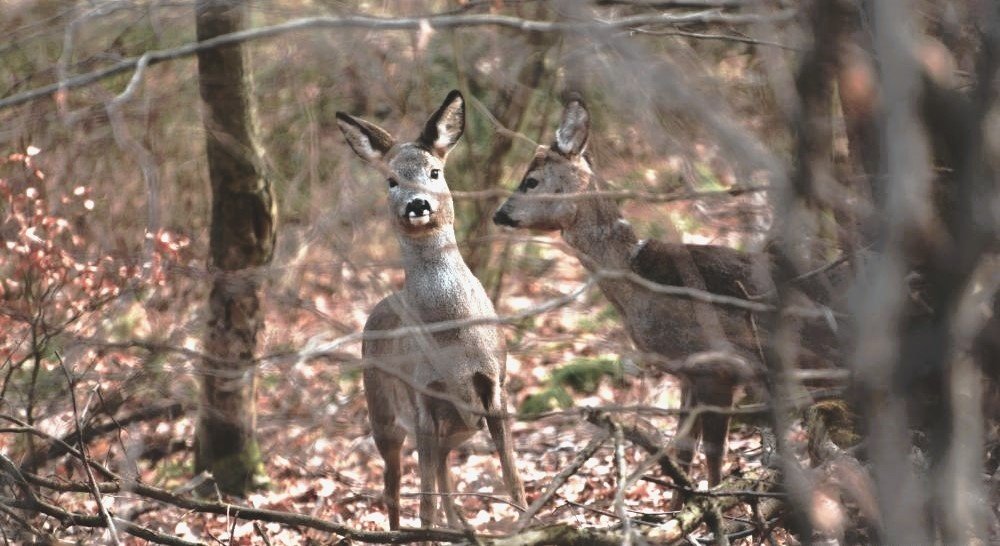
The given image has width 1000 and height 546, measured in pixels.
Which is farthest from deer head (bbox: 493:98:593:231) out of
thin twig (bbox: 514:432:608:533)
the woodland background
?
thin twig (bbox: 514:432:608:533)

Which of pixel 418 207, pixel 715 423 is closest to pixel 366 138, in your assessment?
pixel 418 207

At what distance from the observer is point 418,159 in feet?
24.1

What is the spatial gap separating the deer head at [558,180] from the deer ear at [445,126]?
80cm

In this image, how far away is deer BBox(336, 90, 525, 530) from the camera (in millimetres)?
6949

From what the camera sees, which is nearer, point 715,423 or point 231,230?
point 715,423

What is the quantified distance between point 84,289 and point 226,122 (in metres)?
1.56

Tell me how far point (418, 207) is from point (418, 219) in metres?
0.07

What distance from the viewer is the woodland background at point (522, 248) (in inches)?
105

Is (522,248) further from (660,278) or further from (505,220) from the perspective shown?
(660,278)

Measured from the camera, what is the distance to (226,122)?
877cm

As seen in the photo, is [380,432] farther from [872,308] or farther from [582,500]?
[872,308]

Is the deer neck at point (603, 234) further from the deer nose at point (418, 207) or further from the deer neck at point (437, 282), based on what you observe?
the deer nose at point (418, 207)

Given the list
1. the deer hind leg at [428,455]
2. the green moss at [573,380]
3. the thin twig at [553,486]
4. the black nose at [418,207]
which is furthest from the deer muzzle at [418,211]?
the green moss at [573,380]

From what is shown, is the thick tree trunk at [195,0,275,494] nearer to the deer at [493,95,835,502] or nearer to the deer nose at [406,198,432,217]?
the deer at [493,95,835,502]
